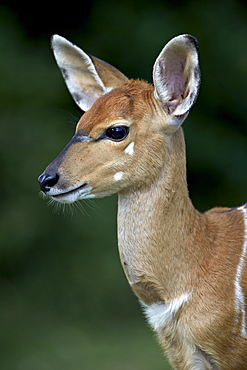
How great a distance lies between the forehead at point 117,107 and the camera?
3980 mm

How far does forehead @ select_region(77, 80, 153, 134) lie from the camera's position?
13.1 feet

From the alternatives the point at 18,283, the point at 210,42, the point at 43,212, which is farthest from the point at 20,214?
the point at 210,42

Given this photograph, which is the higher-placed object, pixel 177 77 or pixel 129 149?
pixel 177 77

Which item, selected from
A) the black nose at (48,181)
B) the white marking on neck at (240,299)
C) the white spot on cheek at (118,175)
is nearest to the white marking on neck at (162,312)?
the white marking on neck at (240,299)

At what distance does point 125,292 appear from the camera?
7914mm

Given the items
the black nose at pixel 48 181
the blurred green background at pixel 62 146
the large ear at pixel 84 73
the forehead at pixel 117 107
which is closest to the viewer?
the black nose at pixel 48 181

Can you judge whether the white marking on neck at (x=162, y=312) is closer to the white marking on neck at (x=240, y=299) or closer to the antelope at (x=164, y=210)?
the antelope at (x=164, y=210)

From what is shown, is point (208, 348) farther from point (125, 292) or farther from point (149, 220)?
point (125, 292)

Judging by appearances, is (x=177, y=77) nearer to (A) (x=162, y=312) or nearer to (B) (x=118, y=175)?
(B) (x=118, y=175)

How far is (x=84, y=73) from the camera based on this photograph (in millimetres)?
4578

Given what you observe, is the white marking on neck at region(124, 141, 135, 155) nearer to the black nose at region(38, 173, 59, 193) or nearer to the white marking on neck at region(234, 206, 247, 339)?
the black nose at region(38, 173, 59, 193)

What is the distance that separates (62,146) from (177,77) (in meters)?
3.75

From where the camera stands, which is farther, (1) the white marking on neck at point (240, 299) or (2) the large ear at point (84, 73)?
(2) the large ear at point (84, 73)

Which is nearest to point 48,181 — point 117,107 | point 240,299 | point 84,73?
point 117,107
